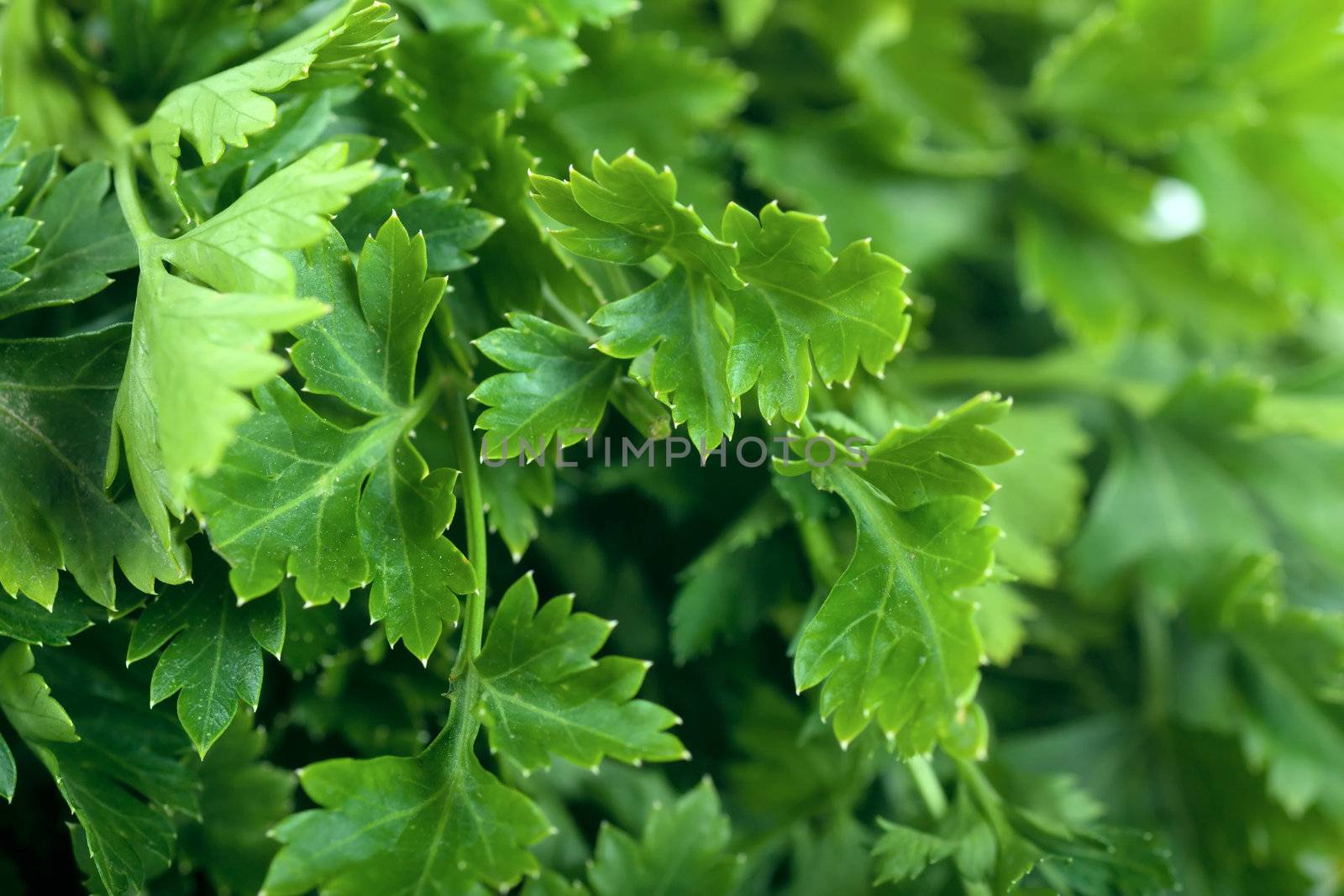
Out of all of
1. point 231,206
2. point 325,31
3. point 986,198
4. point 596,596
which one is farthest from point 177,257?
point 986,198

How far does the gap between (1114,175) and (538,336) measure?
28.0 inches

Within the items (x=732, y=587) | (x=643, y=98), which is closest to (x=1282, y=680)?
(x=732, y=587)

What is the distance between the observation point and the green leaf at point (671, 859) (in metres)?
0.68

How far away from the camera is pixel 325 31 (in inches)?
Result: 21.9

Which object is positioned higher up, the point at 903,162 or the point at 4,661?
the point at 4,661

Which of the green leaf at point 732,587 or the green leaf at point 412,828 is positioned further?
the green leaf at point 732,587

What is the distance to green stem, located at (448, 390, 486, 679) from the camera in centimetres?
→ 57

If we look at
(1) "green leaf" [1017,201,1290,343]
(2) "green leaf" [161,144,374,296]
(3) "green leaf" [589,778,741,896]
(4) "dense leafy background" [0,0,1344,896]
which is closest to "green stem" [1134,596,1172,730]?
(4) "dense leafy background" [0,0,1344,896]

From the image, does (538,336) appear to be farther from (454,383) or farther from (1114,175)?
(1114,175)

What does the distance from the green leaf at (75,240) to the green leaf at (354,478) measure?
0.14 m

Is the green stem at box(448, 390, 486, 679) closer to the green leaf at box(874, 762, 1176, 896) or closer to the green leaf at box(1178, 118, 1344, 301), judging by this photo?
the green leaf at box(874, 762, 1176, 896)

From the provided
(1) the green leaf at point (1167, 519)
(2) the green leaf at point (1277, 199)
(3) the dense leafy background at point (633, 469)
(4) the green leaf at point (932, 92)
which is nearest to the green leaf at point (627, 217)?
(3) the dense leafy background at point (633, 469)

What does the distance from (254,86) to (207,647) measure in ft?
0.97

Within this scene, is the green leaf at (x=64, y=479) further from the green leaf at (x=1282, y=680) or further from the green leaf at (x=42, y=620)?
the green leaf at (x=1282, y=680)
